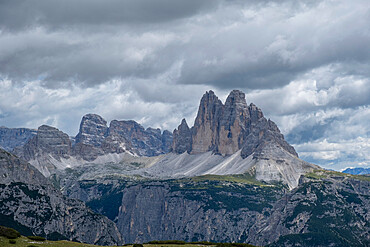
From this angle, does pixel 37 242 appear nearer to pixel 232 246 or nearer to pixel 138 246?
pixel 138 246

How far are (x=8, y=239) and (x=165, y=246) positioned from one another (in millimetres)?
34827

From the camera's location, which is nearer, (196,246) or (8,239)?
(8,239)

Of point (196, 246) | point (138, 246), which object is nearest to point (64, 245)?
point (138, 246)

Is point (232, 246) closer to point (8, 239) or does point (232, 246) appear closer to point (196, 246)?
point (196, 246)

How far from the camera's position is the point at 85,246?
135 m

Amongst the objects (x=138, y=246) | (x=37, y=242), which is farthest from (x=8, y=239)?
(x=138, y=246)

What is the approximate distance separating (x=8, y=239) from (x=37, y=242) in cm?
676

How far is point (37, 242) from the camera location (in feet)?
427

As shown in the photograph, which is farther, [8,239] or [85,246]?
[85,246]

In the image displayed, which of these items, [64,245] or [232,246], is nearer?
[64,245]

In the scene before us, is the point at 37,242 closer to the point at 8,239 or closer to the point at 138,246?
the point at 8,239

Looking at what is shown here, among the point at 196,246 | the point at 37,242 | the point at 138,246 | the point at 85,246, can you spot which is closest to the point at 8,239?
the point at 37,242

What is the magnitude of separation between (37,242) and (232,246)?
44691mm

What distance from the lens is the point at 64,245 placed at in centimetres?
13088
